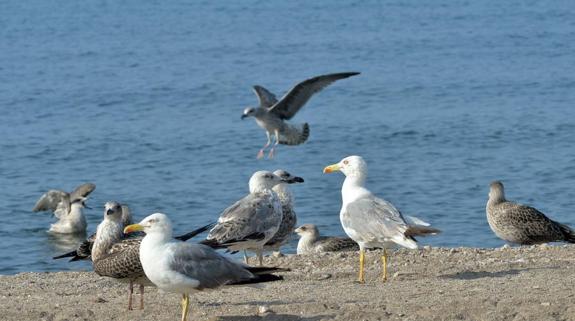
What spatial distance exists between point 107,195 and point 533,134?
28.6ft

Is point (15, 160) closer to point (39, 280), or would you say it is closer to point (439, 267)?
point (39, 280)

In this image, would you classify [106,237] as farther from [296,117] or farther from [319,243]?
[296,117]

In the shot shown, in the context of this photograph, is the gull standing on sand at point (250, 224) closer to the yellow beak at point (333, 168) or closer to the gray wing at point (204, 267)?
the yellow beak at point (333, 168)

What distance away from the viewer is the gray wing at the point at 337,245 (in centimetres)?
1399

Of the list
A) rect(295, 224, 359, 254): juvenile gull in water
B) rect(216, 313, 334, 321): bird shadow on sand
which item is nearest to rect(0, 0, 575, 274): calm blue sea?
rect(295, 224, 359, 254): juvenile gull in water

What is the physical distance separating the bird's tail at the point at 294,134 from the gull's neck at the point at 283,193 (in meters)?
6.33

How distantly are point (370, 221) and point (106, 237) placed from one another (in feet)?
7.17

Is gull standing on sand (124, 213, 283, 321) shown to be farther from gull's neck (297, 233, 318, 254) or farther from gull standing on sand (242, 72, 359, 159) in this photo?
gull standing on sand (242, 72, 359, 159)

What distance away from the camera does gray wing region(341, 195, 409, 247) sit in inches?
403

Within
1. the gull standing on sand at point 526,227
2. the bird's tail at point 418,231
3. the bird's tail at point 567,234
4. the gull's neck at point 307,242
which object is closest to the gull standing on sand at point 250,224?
the bird's tail at point 418,231

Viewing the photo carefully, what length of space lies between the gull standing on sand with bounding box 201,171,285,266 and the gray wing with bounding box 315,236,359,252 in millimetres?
2237

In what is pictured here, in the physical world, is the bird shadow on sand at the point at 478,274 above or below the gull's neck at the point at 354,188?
below

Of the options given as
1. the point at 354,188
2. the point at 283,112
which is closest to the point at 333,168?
the point at 354,188

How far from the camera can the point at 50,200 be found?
18.7m
